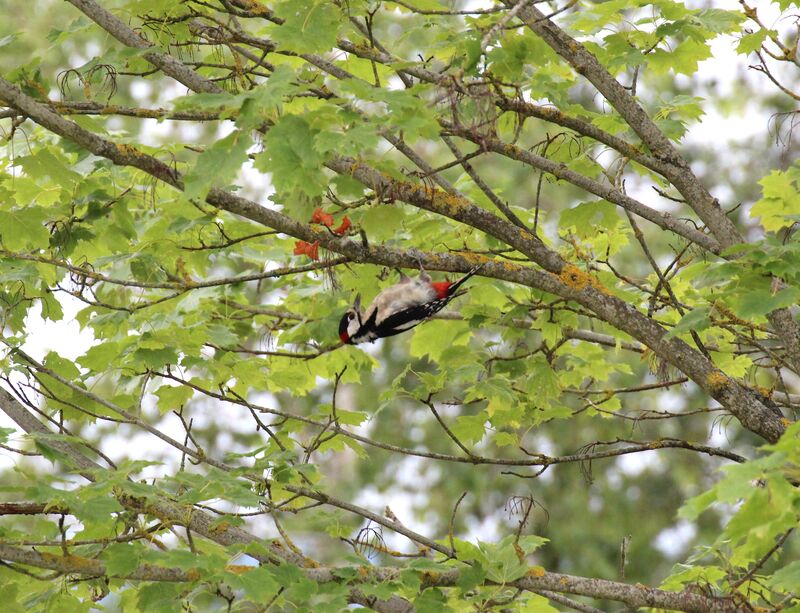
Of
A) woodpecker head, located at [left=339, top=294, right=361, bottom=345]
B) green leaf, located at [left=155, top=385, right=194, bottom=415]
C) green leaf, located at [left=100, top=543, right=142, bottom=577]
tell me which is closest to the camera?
green leaf, located at [left=100, top=543, right=142, bottom=577]

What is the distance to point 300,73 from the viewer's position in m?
3.61

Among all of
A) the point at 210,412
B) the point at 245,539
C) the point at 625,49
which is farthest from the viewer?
the point at 210,412

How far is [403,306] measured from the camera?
12.8 feet

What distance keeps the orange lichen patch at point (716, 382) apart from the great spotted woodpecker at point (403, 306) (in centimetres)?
98

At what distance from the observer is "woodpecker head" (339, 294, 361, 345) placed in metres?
4.08

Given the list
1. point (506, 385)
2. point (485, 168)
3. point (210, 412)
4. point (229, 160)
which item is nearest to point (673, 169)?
point (506, 385)

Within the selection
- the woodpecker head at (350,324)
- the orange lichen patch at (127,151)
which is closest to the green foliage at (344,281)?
the orange lichen patch at (127,151)

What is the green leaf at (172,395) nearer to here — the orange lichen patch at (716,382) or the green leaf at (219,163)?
the green leaf at (219,163)

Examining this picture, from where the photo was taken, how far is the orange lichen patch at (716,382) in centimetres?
343

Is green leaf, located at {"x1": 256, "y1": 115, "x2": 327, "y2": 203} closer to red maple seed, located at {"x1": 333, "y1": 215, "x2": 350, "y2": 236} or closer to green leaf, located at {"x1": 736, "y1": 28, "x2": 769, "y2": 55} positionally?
red maple seed, located at {"x1": 333, "y1": 215, "x2": 350, "y2": 236}

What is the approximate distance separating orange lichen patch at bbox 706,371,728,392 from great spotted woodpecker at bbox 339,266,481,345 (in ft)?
3.22

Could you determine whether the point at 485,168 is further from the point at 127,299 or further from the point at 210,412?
the point at 127,299

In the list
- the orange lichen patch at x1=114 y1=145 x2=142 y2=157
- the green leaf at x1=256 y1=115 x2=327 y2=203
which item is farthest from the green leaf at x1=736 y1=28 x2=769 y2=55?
the orange lichen patch at x1=114 y1=145 x2=142 y2=157

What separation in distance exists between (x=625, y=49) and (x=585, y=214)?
68 centimetres
